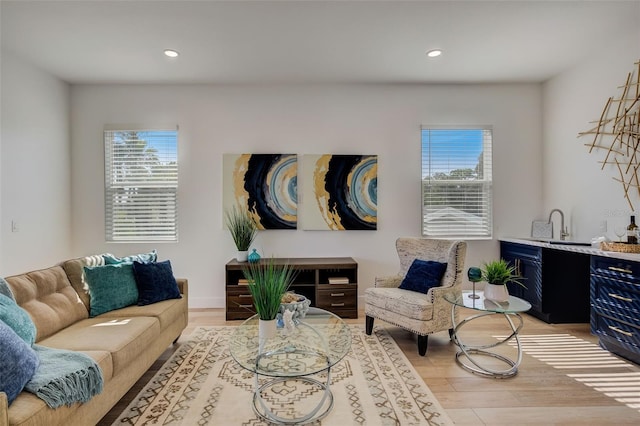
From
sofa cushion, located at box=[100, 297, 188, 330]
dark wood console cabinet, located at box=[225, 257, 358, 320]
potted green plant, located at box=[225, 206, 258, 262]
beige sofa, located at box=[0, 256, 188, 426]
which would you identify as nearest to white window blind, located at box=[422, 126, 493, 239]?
dark wood console cabinet, located at box=[225, 257, 358, 320]

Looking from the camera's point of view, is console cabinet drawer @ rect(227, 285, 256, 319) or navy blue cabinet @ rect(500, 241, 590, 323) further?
console cabinet drawer @ rect(227, 285, 256, 319)

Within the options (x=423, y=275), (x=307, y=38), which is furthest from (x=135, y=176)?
(x=423, y=275)

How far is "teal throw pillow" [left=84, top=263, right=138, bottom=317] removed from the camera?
2510 millimetres

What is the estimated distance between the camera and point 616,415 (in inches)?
76.7

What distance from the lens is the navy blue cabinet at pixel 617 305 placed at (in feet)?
8.23

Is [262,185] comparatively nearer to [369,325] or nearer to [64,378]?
[369,325]

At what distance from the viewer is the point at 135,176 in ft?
13.4

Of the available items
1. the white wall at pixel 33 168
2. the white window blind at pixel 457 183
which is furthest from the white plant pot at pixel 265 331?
the white wall at pixel 33 168

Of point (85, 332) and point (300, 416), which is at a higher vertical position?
point (85, 332)

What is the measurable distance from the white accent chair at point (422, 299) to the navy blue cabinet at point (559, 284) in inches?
46.3

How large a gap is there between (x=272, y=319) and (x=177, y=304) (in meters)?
1.26

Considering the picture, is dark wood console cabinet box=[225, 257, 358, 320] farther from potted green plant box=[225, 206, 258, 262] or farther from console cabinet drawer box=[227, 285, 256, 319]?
potted green plant box=[225, 206, 258, 262]

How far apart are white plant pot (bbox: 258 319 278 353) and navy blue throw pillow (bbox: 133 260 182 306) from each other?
4.08 ft

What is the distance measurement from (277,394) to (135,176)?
3361mm
